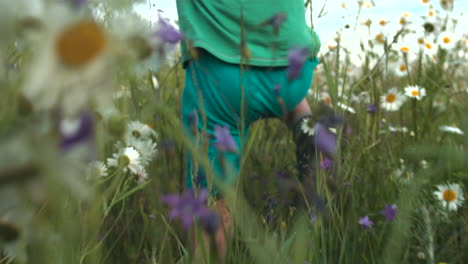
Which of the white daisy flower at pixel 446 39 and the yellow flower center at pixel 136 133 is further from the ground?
the white daisy flower at pixel 446 39

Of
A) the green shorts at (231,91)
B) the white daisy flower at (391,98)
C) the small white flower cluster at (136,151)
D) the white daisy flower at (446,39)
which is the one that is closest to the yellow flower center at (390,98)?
the white daisy flower at (391,98)

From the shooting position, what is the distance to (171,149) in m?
0.70

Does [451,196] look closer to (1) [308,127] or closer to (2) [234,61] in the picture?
(1) [308,127]

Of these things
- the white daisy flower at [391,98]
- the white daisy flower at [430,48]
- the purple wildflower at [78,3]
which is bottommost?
the white daisy flower at [391,98]

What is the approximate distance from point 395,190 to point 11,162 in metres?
0.93

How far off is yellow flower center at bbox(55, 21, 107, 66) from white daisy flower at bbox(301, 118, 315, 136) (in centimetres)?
98

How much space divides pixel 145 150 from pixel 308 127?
0.39m

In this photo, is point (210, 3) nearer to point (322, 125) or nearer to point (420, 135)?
point (322, 125)

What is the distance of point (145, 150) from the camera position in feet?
2.99

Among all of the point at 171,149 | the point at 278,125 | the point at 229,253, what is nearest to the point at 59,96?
the point at 229,253

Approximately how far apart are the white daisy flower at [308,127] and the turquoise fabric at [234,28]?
0.15 metres

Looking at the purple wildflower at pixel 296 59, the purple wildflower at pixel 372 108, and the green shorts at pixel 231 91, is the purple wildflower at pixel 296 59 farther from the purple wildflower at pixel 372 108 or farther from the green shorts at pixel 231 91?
the purple wildflower at pixel 372 108

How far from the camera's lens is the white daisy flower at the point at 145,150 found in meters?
0.88

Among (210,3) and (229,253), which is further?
(210,3)
